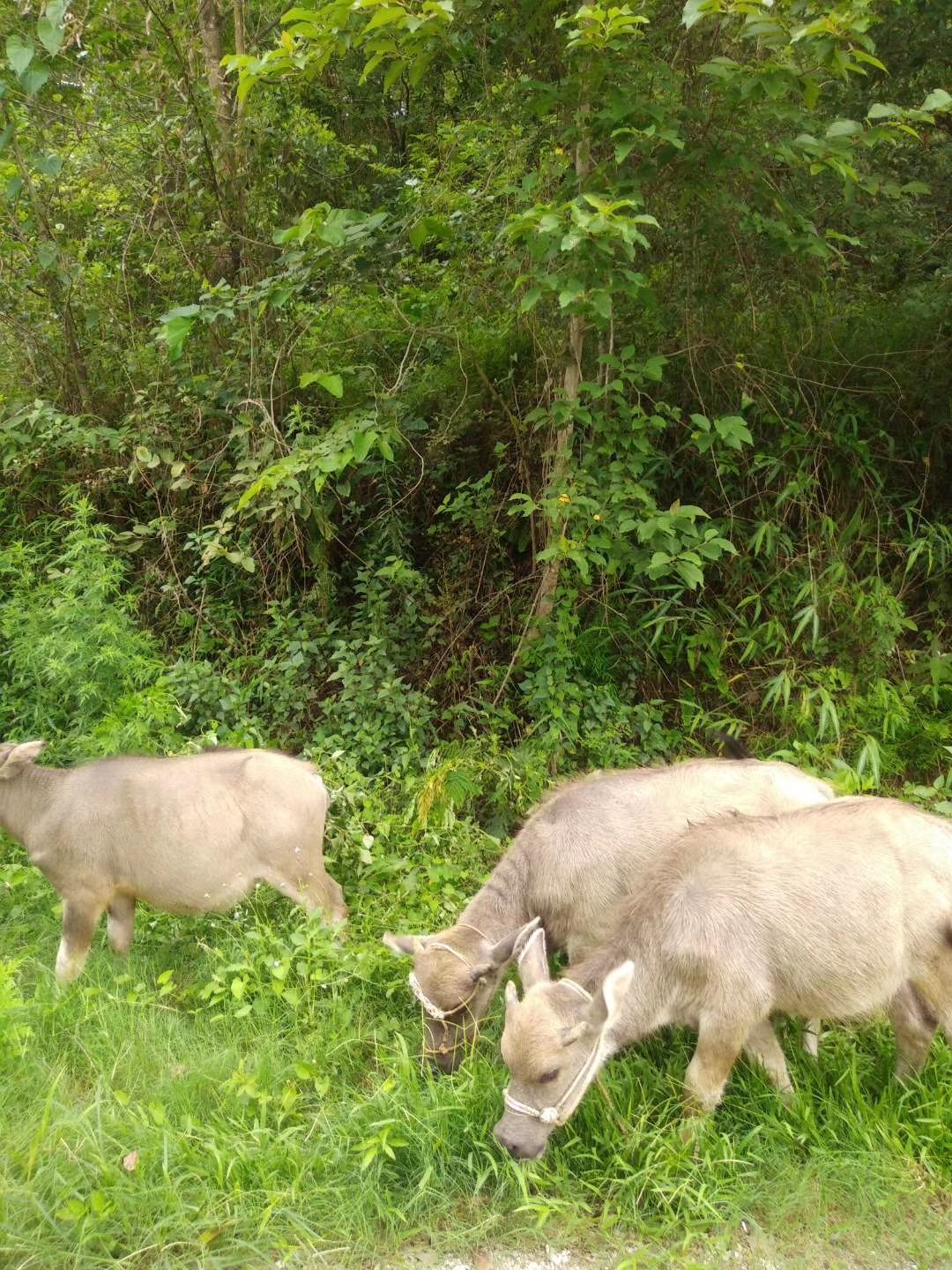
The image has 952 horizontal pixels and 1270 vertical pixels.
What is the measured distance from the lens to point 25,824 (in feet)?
17.9

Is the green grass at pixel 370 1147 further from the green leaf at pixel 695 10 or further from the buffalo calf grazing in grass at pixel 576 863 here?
the green leaf at pixel 695 10

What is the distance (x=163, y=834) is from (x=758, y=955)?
3.13 meters

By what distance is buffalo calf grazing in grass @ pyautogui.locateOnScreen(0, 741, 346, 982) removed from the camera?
529 centimetres

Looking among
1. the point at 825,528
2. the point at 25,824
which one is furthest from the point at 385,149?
the point at 25,824

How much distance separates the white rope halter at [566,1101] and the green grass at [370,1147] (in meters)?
0.23

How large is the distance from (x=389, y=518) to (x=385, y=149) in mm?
5302

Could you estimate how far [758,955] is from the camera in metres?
4.04

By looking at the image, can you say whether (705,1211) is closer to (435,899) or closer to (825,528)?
(435,899)

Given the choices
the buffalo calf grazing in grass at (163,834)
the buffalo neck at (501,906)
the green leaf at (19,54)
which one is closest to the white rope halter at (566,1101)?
the buffalo neck at (501,906)

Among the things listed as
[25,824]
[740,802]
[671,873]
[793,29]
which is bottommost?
[740,802]

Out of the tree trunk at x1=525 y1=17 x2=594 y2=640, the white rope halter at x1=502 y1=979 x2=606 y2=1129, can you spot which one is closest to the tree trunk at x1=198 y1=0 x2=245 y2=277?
the tree trunk at x1=525 y1=17 x2=594 y2=640

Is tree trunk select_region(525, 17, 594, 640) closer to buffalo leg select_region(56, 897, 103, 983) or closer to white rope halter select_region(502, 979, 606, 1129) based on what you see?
white rope halter select_region(502, 979, 606, 1129)

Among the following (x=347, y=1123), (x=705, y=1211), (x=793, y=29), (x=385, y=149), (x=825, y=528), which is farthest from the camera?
A: (x=385, y=149)

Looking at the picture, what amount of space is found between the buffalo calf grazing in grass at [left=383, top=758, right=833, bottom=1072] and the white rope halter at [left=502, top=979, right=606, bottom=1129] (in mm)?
645
